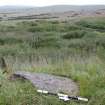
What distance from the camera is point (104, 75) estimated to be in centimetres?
644

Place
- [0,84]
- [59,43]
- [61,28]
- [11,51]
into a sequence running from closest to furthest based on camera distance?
[0,84] < [11,51] < [59,43] < [61,28]

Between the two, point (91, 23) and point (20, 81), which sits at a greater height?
point (20, 81)

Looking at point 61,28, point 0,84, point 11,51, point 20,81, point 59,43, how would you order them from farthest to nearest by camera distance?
point 61,28 < point 59,43 < point 11,51 < point 20,81 < point 0,84

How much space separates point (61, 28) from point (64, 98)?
26.4 metres

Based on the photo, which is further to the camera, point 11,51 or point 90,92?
point 11,51

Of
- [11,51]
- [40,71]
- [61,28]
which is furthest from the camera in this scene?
[61,28]

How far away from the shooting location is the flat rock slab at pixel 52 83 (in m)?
5.86

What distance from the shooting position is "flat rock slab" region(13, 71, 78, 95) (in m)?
5.86

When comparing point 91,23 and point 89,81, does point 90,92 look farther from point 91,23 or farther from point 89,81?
point 91,23

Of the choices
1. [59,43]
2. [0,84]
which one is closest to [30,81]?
[0,84]

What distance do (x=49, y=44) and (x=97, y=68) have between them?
1384cm

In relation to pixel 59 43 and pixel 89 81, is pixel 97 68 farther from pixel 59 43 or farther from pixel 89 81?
pixel 59 43

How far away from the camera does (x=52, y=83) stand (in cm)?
611

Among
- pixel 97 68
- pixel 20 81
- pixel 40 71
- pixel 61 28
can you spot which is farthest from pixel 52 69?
pixel 61 28
